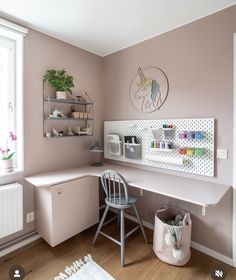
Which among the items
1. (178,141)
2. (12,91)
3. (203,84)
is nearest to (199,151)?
(178,141)

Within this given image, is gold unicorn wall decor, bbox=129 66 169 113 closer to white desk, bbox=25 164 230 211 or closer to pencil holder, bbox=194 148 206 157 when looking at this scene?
pencil holder, bbox=194 148 206 157

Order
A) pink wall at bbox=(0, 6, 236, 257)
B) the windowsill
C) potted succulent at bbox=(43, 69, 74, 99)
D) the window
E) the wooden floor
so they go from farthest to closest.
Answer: potted succulent at bbox=(43, 69, 74, 99), the window, the windowsill, pink wall at bbox=(0, 6, 236, 257), the wooden floor

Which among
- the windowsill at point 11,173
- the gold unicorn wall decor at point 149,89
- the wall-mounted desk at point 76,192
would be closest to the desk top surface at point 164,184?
the wall-mounted desk at point 76,192

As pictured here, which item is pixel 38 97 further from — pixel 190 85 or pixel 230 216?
pixel 230 216

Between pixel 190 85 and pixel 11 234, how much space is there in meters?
2.49

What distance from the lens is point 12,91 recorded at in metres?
2.04

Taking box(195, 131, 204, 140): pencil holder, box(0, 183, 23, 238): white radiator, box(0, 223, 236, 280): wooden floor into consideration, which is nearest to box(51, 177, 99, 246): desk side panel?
box(0, 223, 236, 280): wooden floor

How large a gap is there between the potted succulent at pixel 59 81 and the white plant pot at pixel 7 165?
91cm

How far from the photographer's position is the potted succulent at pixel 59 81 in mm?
2136

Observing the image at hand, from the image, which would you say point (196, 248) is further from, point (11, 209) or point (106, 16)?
point (106, 16)

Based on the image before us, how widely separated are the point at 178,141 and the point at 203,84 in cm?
65

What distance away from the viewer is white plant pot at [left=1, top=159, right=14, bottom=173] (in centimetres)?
190

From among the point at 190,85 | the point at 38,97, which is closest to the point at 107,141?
the point at 38,97

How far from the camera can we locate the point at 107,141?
9.09 ft
